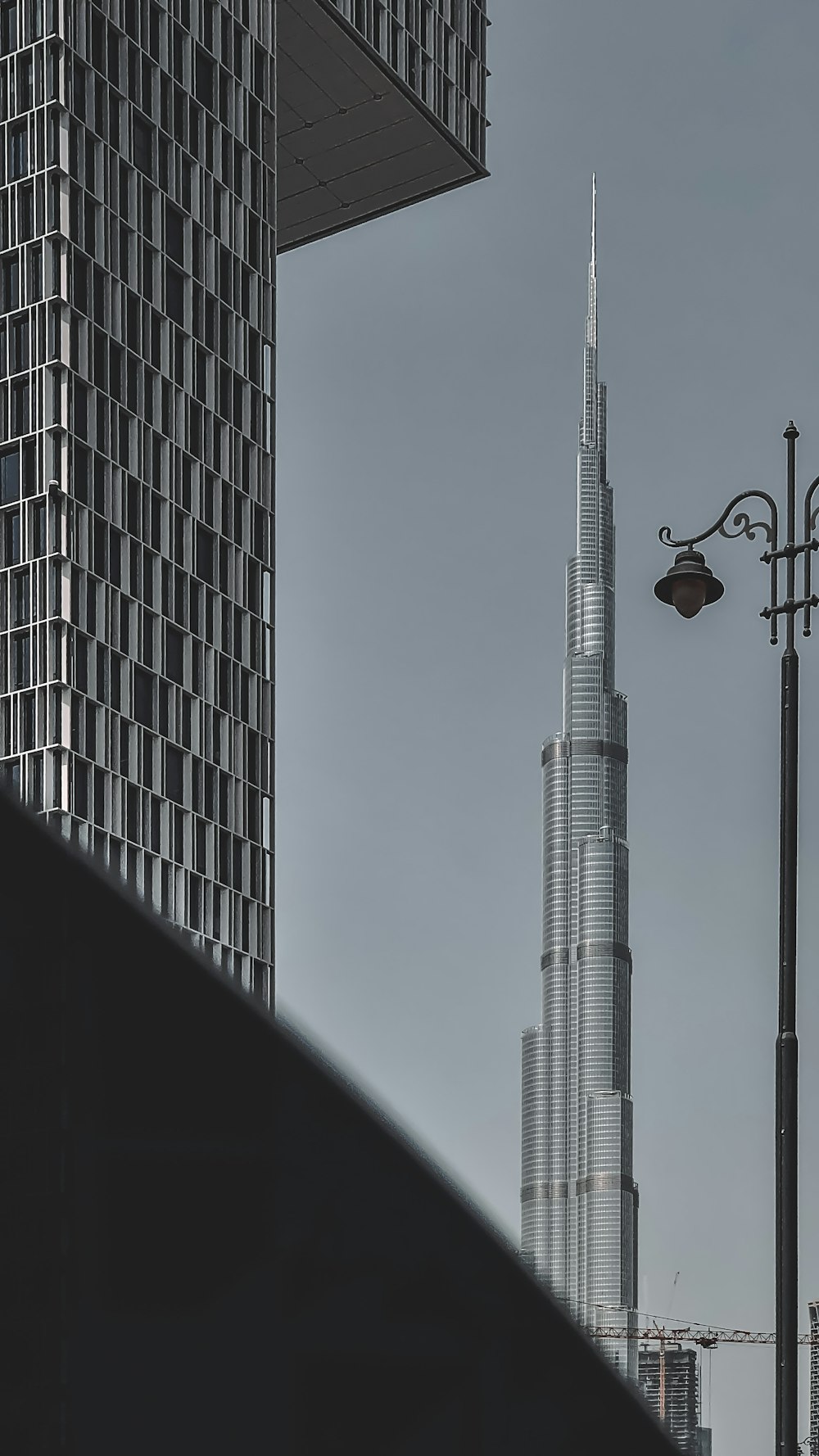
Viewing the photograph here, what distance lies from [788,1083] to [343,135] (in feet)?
198

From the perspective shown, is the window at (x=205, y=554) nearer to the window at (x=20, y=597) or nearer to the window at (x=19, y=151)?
the window at (x=20, y=597)

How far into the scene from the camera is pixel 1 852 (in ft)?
5.51

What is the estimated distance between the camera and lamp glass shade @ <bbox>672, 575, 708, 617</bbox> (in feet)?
52.3

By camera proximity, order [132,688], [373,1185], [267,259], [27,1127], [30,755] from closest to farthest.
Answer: [27,1127]
[373,1185]
[30,755]
[132,688]
[267,259]

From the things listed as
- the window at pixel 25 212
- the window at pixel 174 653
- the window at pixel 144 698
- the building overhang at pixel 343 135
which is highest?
the building overhang at pixel 343 135

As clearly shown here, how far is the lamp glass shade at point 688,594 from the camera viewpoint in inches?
627

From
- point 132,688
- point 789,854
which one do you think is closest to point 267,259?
point 132,688

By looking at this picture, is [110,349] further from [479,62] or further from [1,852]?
[1,852]

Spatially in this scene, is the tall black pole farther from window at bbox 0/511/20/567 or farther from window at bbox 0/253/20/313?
window at bbox 0/253/20/313

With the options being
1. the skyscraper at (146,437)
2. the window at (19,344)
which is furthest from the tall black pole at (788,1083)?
the window at (19,344)

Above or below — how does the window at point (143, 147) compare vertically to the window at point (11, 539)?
above

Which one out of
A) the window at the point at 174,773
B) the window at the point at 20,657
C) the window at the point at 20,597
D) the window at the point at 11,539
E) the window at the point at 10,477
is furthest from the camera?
the window at the point at 174,773

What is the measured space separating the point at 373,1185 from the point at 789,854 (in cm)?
1264

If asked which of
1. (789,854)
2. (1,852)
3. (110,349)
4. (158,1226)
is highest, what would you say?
(110,349)
